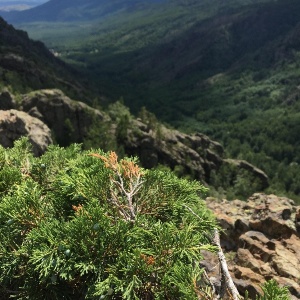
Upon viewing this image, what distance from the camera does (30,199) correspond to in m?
12.5

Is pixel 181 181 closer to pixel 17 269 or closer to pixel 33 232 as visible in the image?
pixel 33 232

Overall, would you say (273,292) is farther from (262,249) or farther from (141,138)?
(141,138)

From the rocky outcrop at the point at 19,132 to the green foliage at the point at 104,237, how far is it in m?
52.7

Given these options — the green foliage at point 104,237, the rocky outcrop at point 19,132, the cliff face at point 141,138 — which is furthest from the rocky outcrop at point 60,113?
the green foliage at point 104,237

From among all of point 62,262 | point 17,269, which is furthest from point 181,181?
point 17,269

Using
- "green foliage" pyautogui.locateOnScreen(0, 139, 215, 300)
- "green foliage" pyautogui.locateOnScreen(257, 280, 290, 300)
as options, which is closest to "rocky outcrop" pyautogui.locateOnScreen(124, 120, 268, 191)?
"green foliage" pyautogui.locateOnScreen(0, 139, 215, 300)

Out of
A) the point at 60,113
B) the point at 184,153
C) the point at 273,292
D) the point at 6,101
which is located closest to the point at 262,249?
the point at 273,292

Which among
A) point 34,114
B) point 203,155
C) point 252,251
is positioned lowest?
point 203,155

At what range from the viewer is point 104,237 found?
11.1 metres

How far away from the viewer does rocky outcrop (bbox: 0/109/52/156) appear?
216ft

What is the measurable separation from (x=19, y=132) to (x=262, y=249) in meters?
56.7

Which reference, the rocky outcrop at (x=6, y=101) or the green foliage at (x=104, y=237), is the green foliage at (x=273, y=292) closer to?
the green foliage at (x=104, y=237)

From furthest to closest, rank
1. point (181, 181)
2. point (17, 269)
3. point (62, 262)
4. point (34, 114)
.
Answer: point (34, 114)
point (181, 181)
point (17, 269)
point (62, 262)

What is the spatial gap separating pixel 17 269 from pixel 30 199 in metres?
2.60
